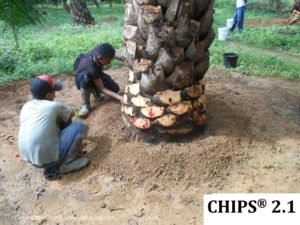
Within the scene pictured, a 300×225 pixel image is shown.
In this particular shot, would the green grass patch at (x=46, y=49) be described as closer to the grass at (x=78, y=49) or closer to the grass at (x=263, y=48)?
the grass at (x=78, y=49)

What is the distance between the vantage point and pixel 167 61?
2.87 m

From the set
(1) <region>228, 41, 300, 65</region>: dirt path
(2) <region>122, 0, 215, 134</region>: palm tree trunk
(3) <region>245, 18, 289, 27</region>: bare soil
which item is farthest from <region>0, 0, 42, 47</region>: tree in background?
(3) <region>245, 18, 289, 27</region>: bare soil

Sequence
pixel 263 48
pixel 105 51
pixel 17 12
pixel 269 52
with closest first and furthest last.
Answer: pixel 17 12 → pixel 105 51 → pixel 269 52 → pixel 263 48

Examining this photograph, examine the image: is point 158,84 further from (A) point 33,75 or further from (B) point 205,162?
(A) point 33,75

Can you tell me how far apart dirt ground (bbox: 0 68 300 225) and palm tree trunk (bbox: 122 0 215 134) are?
0.81 ft

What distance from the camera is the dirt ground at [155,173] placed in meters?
2.75

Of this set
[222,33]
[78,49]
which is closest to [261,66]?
[222,33]

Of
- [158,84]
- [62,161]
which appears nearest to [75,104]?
[62,161]

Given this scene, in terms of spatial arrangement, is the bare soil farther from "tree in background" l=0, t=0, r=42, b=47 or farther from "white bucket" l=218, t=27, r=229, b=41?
"tree in background" l=0, t=0, r=42, b=47

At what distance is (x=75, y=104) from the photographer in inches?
168

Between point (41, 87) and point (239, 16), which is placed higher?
point (41, 87)

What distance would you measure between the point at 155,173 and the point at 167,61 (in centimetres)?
91

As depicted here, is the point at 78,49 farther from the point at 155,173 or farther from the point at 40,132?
the point at 155,173

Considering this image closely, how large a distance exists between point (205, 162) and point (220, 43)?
17.3 ft
